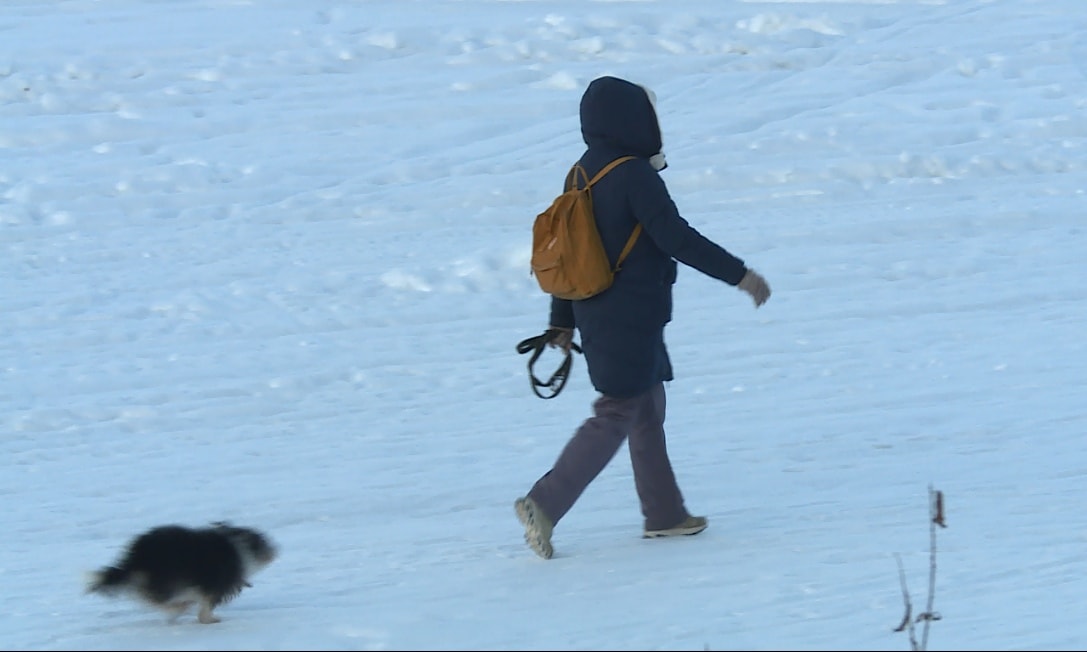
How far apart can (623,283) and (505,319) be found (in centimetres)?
315

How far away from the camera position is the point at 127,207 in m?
8.77

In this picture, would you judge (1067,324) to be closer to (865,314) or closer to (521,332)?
(865,314)

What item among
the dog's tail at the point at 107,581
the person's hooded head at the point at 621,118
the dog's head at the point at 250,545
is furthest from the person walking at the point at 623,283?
the dog's tail at the point at 107,581

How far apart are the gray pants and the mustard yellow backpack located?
1.28 ft

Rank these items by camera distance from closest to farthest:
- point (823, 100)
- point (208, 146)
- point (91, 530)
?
point (91, 530) → point (208, 146) → point (823, 100)

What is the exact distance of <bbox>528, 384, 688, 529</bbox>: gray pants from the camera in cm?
435

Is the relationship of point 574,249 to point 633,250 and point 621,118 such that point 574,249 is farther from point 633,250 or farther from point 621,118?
point 621,118

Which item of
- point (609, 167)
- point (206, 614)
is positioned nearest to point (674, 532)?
point (609, 167)

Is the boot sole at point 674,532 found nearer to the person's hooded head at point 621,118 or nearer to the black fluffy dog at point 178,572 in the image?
the person's hooded head at point 621,118

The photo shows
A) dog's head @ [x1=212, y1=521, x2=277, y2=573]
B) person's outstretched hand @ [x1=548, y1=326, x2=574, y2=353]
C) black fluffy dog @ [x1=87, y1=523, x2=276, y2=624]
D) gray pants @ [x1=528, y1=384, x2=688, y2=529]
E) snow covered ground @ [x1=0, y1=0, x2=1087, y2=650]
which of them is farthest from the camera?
person's outstretched hand @ [x1=548, y1=326, x2=574, y2=353]

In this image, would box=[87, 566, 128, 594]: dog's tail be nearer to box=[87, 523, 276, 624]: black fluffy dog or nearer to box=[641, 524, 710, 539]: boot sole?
box=[87, 523, 276, 624]: black fluffy dog

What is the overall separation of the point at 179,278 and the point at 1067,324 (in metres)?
4.62

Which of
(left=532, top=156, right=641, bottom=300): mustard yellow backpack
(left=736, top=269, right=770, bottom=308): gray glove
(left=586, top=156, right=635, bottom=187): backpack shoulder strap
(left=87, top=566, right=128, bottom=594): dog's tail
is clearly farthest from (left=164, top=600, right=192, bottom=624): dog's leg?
(left=736, top=269, right=770, bottom=308): gray glove

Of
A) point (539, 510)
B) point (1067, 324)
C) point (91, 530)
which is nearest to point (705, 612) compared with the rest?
point (539, 510)
